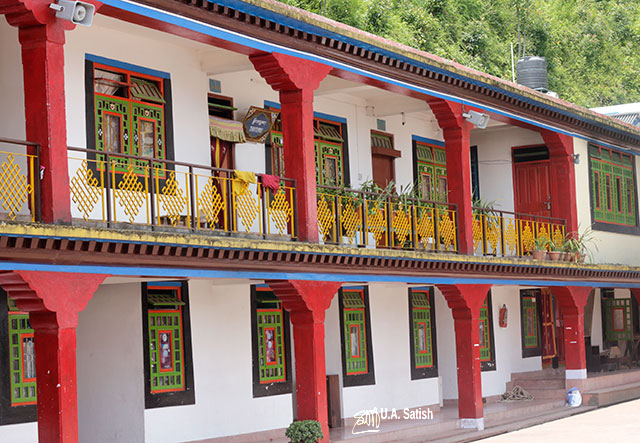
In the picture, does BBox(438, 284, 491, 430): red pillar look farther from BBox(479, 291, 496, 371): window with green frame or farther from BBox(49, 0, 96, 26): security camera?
BBox(49, 0, 96, 26): security camera

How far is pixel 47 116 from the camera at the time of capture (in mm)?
10008

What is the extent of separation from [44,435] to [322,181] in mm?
8540

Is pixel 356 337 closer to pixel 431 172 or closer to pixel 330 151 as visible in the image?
pixel 330 151

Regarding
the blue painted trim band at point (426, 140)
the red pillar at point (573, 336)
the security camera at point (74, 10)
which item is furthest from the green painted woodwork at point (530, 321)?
the security camera at point (74, 10)

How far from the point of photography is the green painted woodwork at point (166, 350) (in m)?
14.2

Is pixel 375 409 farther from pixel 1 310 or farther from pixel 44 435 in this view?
pixel 44 435

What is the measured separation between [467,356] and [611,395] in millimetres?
5412

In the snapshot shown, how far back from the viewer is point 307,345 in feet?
44.7

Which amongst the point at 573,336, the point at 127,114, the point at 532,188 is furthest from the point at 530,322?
the point at 127,114

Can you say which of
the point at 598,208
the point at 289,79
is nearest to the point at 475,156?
the point at 598,208

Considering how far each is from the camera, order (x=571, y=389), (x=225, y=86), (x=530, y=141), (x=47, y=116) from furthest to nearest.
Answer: (x=530, y=141), (x=571, y=389), (x=225, y=86), (x=47, y=116)

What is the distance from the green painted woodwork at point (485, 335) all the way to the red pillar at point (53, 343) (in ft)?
43.0

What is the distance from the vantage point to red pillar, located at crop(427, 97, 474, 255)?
17.2 metres

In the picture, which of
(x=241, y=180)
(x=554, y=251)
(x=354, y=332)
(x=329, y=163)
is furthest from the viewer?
(x=554, y=251)
